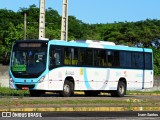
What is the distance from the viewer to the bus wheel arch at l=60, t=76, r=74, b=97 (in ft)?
94.9

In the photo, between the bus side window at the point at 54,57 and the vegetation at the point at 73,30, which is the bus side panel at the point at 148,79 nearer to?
the bus side window at the point at 54,57

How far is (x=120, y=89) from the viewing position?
108ft

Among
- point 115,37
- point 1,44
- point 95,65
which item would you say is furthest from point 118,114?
point 115,37

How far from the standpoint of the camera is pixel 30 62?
2781 centimetres

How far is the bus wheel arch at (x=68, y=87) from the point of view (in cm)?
2892

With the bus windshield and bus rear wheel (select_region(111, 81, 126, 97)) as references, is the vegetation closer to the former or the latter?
bus rear wheel (select_region(111, 81, 126, 97))

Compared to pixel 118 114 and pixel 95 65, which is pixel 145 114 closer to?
pixel 118 114

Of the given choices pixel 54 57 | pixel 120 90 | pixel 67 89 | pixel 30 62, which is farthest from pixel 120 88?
pixel 30 62

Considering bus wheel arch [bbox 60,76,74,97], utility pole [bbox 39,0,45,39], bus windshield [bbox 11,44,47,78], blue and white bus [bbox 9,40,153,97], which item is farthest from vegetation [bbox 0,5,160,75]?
bus windshield [bbox 11,44,47,78]

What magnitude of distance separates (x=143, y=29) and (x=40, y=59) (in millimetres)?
75652

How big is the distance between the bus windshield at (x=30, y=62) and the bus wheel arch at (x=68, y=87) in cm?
194

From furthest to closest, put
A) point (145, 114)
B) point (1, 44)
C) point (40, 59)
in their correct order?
point (1, 44) < point (40, 59) < point (145, 114)

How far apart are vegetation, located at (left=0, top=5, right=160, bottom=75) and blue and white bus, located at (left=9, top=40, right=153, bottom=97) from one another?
51.4 m

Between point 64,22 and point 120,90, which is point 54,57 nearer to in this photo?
point 120,90
